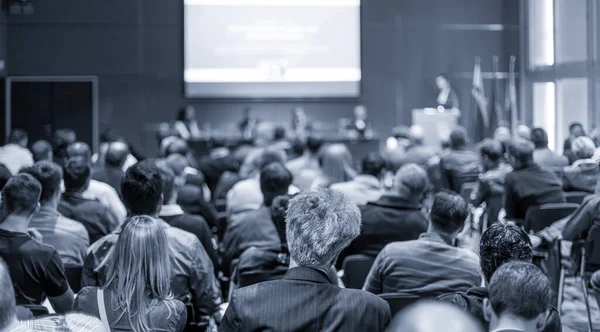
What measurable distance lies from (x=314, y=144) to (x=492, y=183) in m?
1.82

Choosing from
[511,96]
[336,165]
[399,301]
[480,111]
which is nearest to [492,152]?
[336,165]

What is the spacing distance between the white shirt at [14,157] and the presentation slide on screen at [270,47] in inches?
238

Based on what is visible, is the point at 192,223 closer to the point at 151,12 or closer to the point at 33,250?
the point at 33,250

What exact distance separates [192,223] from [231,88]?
33.6 ft

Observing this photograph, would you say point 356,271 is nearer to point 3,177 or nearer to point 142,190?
point 142,190

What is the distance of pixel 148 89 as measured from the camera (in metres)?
14.8

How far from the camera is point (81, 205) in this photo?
498cm

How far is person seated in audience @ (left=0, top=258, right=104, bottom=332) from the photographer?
1688 millimetres

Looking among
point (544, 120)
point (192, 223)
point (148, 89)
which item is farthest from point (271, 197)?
point (148, 89)

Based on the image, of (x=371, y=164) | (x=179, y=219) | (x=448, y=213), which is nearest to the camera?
(x=448, y=213)

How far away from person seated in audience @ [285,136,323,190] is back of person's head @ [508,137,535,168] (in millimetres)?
1987

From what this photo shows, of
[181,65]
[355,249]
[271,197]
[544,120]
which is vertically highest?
[181,65]

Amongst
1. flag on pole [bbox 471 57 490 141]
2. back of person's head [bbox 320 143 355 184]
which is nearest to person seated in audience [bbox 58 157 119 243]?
back of person's head [bbox 320 143 355 184]

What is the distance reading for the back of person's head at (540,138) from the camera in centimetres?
782
